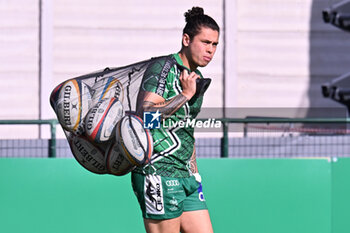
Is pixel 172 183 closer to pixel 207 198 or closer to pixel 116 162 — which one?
pixel 116 162

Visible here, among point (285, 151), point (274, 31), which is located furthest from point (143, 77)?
point (274, 31)

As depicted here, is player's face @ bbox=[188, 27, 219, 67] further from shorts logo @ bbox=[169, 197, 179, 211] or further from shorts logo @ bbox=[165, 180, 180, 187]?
shorts logo @ bbox=[169, 197, 179, 211]

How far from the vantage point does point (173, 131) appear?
4.47 metres

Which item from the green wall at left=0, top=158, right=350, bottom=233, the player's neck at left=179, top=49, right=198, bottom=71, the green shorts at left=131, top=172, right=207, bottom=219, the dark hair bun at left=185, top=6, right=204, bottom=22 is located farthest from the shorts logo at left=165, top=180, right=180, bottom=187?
the green wall at left=0, top=158, right=350, bottom=233

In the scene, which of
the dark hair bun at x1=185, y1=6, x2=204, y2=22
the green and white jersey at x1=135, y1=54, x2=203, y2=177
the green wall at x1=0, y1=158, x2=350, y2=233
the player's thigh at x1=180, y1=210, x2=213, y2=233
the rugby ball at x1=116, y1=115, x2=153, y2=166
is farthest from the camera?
the green wall at x1=0, y1=158, x2=350, y2=233

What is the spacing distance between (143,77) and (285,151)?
4028mm

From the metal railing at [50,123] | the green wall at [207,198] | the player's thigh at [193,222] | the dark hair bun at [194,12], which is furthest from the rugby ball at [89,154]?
the metal railing at [50,123]

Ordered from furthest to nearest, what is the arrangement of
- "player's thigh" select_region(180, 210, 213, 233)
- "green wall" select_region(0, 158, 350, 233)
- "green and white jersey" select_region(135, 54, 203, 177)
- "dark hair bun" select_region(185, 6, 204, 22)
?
"green wall" select_region(0, 158, 350, 233), "player's thigh" select_region(180, 210, 213, 233), "dark hair bun" select_region(185, 6, 204, 22), "green and white jersey" select_region(135, 54, 203, 177)

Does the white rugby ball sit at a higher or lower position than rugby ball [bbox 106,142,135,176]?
higher

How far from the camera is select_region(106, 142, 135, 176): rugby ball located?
4375 mm

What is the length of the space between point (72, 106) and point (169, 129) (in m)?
0.68

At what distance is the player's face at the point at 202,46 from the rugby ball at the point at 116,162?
816mm

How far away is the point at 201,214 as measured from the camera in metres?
4.73

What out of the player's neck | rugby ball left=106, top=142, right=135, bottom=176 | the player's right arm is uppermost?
the player's neck
